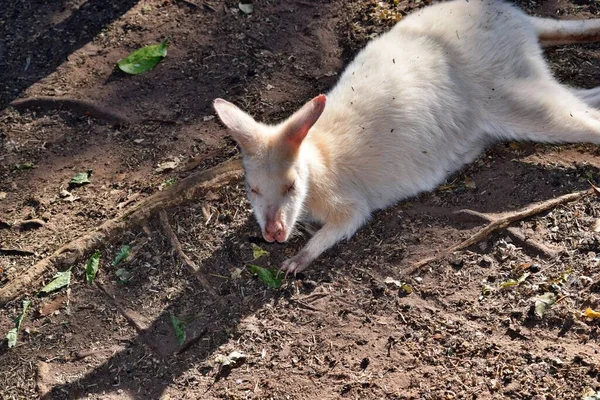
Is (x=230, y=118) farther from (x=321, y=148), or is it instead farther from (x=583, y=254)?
(x=583, y=254)

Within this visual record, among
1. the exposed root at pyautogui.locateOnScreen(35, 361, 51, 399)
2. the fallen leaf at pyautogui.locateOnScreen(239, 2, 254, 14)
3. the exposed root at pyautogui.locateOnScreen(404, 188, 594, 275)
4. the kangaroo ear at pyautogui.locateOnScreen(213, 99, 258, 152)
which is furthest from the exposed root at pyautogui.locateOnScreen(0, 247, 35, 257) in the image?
the fallen leaf at pyautogui.locateOnScreen(239, 2, 254, 14)

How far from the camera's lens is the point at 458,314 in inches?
143

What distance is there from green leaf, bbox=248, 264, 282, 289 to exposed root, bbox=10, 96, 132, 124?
66.4 inches

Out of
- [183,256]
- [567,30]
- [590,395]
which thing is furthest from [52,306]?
[567,30]

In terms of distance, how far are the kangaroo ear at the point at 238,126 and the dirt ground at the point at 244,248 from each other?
63 cm

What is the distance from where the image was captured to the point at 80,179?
464cm

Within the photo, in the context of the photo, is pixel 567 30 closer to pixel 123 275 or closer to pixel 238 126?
pixel 238 126

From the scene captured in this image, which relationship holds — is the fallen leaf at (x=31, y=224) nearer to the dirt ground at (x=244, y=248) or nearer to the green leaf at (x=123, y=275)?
the dirt ground at (x=244, y=248)

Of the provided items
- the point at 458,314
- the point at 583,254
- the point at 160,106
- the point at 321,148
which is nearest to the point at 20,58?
the point at 160,106

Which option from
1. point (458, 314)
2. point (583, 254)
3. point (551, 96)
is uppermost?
point (551, 96)

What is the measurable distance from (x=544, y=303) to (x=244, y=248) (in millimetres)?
1804

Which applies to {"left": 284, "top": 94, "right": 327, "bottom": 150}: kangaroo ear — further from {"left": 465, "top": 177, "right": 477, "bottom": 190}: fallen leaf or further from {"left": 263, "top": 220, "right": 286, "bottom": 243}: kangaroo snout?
{"left": 465, "top": 177, "right": 477, "bottom": 190}: fallen leaf

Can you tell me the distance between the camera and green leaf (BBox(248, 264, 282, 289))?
3994 millimetres

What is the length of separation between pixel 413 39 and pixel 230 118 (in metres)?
1.52
